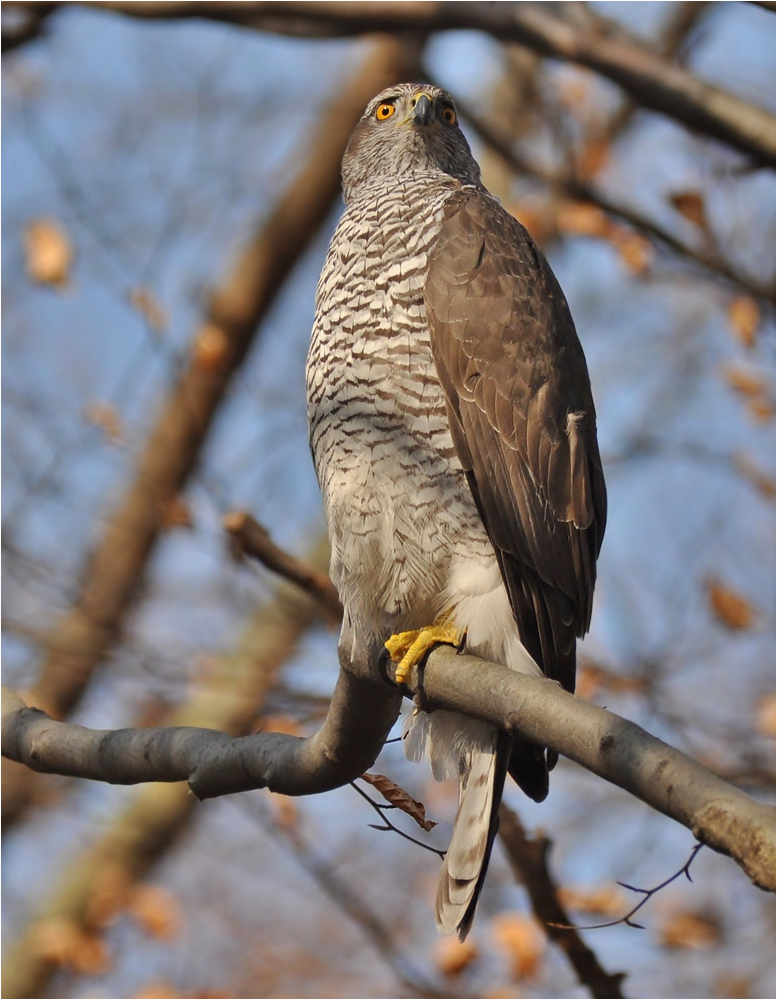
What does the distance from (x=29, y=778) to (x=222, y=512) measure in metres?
3.77

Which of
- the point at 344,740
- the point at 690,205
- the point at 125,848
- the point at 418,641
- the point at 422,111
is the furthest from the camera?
the point at 125,848

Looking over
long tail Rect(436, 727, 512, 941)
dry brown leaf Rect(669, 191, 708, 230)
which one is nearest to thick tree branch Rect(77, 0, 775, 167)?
dry brown leaf Rect(669, 191, 708, 230)

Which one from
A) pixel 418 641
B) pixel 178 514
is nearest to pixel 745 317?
pixel 178 514

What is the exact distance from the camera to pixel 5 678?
6664 mm

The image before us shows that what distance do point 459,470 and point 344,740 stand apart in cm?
90

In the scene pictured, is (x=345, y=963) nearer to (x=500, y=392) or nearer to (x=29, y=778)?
(x=29, y=778)

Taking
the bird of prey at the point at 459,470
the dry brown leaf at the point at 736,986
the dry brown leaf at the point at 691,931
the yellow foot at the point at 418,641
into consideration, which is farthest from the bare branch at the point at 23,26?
the dry brown leaf at the point at 736,986

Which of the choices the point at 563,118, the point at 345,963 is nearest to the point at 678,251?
the point at 563,118

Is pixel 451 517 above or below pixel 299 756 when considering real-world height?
above

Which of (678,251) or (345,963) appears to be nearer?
(678,251)

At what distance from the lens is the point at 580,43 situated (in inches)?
158

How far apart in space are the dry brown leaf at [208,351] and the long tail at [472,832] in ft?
15.6

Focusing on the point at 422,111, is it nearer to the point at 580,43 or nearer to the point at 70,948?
the point at 580,43

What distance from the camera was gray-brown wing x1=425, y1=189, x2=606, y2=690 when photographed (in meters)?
3.30
